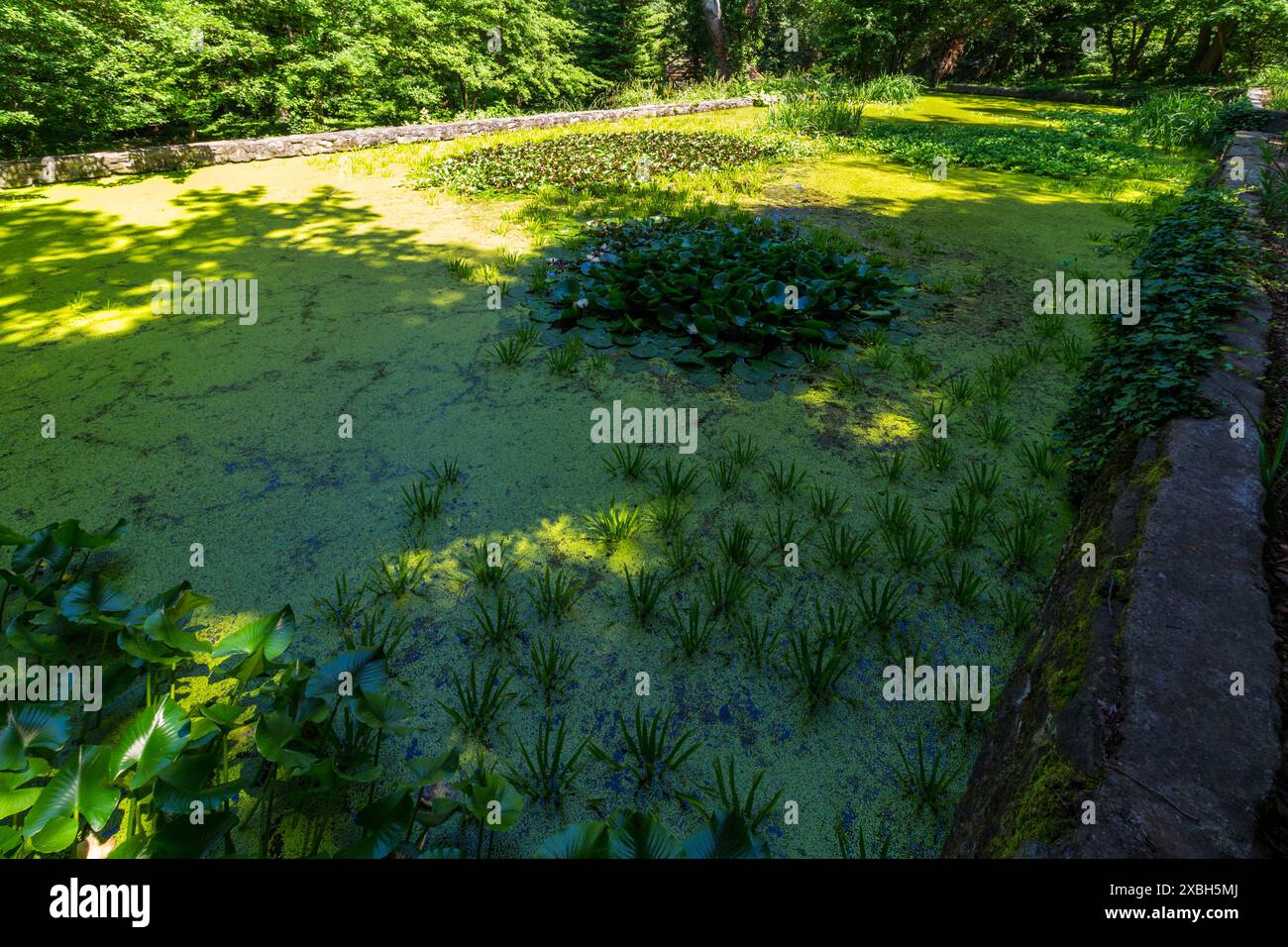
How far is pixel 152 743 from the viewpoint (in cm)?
129

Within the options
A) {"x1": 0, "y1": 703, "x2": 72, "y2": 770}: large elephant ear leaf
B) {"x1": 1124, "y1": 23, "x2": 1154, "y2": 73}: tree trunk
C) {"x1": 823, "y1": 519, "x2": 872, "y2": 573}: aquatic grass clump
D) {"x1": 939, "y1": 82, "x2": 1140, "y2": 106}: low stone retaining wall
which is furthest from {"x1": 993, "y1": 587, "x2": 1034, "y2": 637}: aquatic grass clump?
{"x1": 1124, "y1": 23, "x2": 1154, "y2": 73}: tree trunk

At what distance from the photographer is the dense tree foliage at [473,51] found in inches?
269

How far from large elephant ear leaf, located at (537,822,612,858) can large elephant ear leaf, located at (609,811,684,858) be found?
25mm

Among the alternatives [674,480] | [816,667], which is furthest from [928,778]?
[674,480]

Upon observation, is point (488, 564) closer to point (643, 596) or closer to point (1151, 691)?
point (643, 596)

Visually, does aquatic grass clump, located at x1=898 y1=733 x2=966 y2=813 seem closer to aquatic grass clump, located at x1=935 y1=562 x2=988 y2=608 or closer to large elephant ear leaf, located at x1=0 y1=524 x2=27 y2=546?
aquatic grass clump, located at x1=935 y1=562 x2=988 y2=608

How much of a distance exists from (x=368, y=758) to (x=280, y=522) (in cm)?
122

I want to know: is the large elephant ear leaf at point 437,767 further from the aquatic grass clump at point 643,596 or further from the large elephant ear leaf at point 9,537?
the large elephant ear leaf at point 9,537

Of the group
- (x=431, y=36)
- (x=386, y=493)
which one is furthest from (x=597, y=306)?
(x=431, y=36)

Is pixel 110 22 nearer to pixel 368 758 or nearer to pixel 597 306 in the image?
pixel 597 306

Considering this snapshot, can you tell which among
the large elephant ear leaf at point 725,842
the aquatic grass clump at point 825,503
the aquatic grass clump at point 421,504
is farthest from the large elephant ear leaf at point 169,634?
the aquatic grass clump at point 825,503

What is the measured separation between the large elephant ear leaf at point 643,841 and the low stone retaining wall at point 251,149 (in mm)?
9043

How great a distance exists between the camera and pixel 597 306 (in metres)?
3.88
